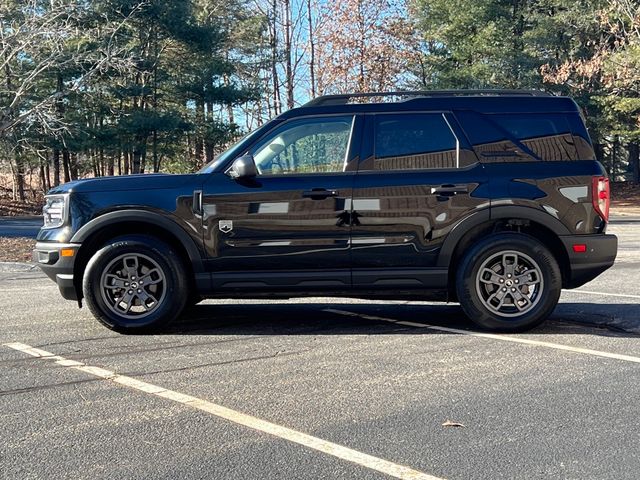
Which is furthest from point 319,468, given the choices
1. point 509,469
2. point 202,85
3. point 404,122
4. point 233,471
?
point 202,85

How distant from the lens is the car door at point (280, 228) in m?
6.01

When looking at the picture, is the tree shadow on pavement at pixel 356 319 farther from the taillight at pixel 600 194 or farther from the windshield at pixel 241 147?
the windshield at pixel 241 147

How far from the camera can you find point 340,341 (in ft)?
19.3

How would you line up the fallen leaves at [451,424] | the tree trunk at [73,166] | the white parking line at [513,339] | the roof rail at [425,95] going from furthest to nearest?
the tree trunk at [73,166]
the roof rail at [425,95]
the white parking line at [513,339]
the fallen leaves at [451,424]

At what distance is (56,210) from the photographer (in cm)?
622

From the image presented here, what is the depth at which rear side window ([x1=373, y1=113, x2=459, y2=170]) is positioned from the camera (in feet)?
20.1

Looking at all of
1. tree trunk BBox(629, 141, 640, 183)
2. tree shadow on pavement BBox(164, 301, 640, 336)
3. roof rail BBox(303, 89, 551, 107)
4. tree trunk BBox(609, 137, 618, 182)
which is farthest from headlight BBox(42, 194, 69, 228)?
tree trunk BBox(609, 137, 618, 182)

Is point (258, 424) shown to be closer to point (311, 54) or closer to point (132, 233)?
point (132, 233)

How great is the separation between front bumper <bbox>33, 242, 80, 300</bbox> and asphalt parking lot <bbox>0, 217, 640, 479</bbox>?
1.49 feet

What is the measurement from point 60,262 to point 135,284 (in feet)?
2.24

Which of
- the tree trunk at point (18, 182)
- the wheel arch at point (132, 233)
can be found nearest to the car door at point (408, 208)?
the wheel arch at point (132, 233)

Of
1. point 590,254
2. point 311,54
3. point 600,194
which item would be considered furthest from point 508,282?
point 311,54

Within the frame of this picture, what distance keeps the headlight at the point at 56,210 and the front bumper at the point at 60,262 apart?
0.67ft

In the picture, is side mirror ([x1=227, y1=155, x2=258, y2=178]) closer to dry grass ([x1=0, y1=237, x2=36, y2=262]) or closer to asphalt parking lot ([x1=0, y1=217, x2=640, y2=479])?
asphalt parking lot ([x1=0, y1=217, x2=640, y2=479])
